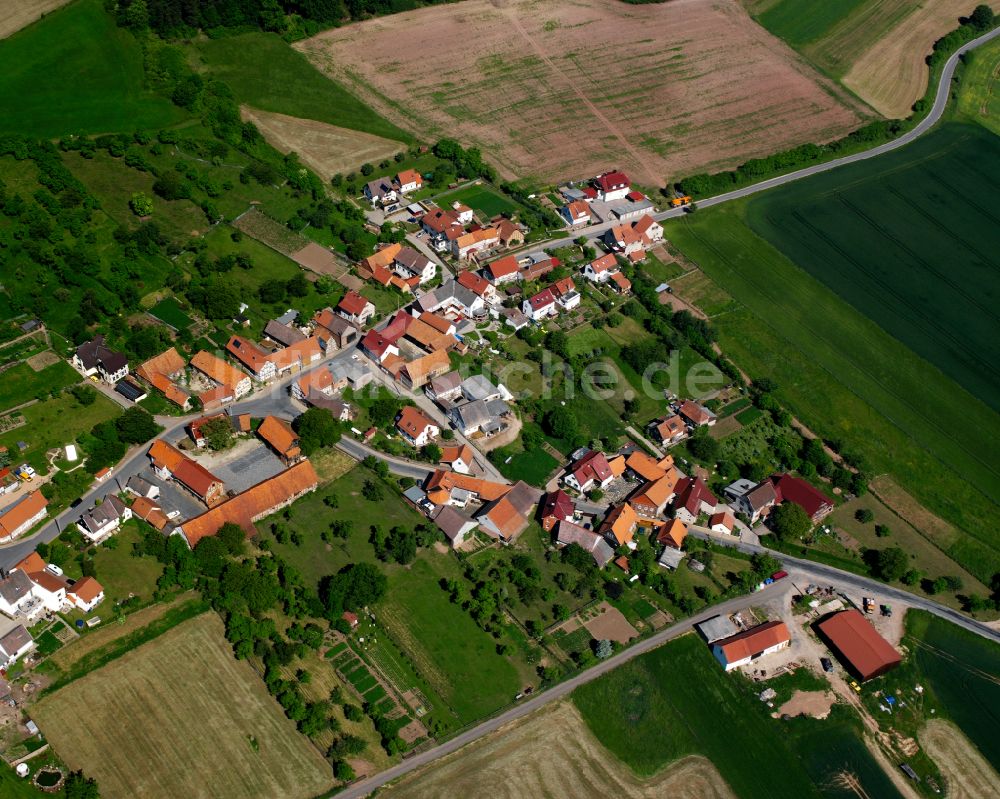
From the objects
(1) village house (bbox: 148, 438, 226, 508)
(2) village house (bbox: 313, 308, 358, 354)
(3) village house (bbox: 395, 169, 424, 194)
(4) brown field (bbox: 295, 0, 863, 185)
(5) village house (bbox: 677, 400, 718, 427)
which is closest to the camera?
(1) village house (bbox: 148, 438, 226, 508)

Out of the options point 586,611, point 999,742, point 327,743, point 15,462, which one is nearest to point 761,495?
point 586,611

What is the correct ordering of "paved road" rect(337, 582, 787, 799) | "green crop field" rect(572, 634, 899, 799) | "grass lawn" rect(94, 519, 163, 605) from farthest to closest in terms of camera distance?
"grass lawn" rect(94, 519, 163, 605)
"green crop field" rect(572, 634, 899, 799)
"paved road" rect(337, 582, 787, 799)

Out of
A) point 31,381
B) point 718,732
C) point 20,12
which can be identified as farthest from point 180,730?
point 20,12

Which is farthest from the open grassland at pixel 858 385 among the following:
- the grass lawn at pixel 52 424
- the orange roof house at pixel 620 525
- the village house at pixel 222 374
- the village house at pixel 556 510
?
the grass lawn at pixel 52 424

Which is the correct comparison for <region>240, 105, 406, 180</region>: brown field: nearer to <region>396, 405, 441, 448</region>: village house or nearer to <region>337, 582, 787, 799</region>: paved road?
<region>396, 405, 441, 448</region>: village house

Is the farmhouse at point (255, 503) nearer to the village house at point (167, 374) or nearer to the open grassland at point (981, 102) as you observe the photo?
the village house at point (167, 374)

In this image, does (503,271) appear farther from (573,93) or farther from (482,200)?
(573,93)

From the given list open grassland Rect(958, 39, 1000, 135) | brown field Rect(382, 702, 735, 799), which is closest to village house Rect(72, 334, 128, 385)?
brown field Rect(382, 702, 735, 799)
